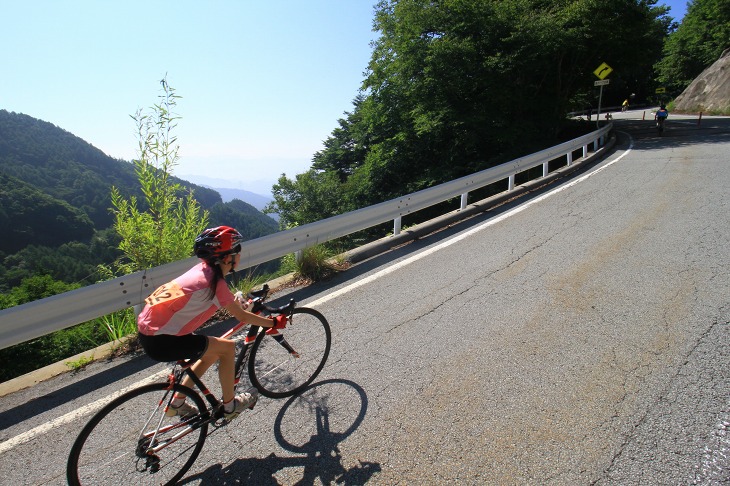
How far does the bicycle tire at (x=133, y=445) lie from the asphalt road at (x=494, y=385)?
0.50 ft

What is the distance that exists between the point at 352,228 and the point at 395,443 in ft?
14.3

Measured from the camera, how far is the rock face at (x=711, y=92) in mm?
30125

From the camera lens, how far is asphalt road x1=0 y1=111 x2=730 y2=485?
2.47 m

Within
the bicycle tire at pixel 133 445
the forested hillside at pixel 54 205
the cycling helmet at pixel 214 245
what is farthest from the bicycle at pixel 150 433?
the forested hillside at pixel 54 205

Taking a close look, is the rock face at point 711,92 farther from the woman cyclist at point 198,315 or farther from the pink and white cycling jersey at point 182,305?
the pink and white cycling jersey at point 182,305

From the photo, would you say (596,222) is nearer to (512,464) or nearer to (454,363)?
(454,363)

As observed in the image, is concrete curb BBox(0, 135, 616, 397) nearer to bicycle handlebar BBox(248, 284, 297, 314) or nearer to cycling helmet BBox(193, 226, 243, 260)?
bicycle handlebar BBox(248, 284, 297, 314)

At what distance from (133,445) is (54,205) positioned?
385 ft

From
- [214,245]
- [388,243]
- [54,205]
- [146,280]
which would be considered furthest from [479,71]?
[54,205]

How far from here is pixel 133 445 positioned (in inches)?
104

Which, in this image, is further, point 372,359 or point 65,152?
point 65,152

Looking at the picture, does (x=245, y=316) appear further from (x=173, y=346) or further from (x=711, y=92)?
(x=711, y=92)

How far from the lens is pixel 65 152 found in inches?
6186

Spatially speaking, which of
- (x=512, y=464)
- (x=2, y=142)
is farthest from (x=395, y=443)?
(x=2, y=142)
